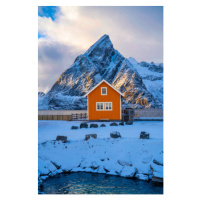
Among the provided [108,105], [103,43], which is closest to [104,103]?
[108,105]

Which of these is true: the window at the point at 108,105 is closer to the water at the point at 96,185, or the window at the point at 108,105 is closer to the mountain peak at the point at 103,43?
the water at the point at 96,185

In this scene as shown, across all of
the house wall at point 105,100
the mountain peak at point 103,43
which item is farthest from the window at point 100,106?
the mountain peak at point 103,43

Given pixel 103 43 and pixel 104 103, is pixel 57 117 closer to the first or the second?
pixel 104 103

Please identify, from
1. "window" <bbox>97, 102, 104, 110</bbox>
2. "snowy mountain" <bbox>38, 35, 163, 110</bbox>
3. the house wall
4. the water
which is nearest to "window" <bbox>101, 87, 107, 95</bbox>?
the house wall

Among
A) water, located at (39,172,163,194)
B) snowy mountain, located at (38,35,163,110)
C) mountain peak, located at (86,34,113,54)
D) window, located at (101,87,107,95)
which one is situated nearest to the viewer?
water, located at (39,172,163,194)

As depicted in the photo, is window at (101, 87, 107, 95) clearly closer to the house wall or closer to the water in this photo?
the house wall
